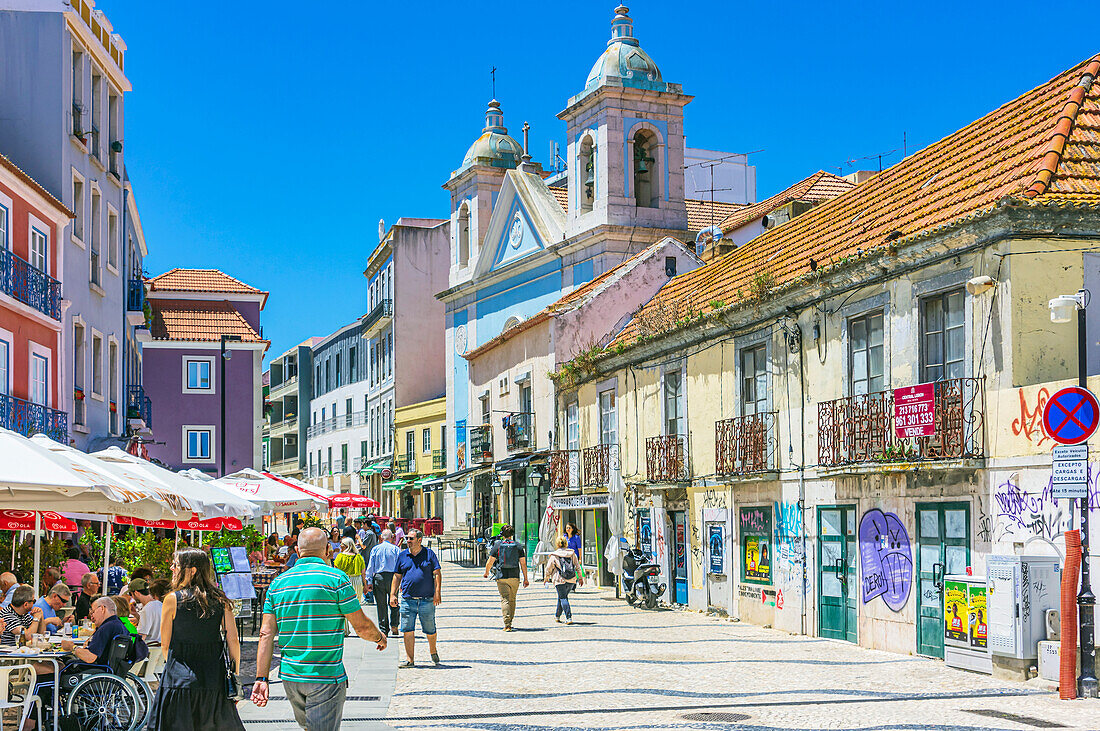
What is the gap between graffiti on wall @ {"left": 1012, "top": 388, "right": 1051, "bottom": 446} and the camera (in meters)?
13.9

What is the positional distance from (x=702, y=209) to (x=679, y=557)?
24.8 m

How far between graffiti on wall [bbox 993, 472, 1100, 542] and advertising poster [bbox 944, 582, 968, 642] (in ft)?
2.42

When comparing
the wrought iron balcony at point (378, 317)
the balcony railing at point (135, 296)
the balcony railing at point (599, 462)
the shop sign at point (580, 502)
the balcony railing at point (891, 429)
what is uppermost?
the wrought iron balcony at point (378, 317)

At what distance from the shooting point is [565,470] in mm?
32156

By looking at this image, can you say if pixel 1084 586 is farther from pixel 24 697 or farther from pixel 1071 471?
pixel 24 697

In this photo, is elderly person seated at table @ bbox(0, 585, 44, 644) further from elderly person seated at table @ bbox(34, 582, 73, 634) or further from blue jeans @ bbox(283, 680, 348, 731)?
blue jeans @ bbox(283, 680, 348, 731)

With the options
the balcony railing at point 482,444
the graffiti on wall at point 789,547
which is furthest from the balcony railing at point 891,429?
the balcony railing at point 482,444

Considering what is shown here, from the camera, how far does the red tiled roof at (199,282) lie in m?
51.2

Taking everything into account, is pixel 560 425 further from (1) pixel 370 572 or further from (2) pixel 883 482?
(2) pixel 883 482

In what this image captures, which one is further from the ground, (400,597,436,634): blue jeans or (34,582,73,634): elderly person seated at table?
(34,582,73,634): elderly person seated at table

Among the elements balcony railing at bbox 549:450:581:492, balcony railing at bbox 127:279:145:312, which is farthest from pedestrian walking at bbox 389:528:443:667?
balcony railing at bbox 127:279:145:312

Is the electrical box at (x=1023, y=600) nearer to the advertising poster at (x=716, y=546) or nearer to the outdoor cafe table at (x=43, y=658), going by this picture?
the advertising poster at (x=716, y=546)

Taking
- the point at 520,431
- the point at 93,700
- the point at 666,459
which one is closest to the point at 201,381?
the point at 520,431

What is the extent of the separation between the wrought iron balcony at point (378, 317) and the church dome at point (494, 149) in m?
10.2
